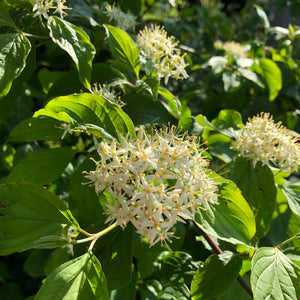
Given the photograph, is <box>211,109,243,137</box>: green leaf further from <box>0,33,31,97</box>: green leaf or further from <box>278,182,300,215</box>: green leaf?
<box>0,33,31,97</box>: green leaf

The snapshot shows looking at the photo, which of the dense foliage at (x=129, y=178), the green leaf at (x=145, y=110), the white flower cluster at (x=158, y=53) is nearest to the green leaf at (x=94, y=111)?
the dense foliage at (x=129, y=178)

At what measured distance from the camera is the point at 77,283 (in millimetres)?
505

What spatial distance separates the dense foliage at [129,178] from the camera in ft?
1.83

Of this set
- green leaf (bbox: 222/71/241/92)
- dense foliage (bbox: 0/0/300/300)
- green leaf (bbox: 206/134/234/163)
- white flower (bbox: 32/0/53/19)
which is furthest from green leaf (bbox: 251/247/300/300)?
green leaf (bbox: 222/71/241/92)

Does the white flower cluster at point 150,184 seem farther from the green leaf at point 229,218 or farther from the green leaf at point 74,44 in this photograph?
the green leaf at point 74,44

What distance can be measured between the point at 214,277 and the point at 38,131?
0.44m

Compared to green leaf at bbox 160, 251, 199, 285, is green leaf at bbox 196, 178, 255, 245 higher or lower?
higher

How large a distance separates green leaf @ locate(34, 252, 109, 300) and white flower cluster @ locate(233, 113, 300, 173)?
39 centimetres

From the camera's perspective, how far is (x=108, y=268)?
615 mm

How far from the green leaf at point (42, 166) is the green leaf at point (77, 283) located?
274 millimetres

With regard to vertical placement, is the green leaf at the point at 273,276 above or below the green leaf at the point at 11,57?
below

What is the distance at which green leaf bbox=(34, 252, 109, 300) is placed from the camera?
19.3 inches

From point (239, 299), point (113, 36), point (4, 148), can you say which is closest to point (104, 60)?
point (113, 36)

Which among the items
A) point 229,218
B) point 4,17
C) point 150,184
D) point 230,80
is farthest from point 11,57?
point 230,80
